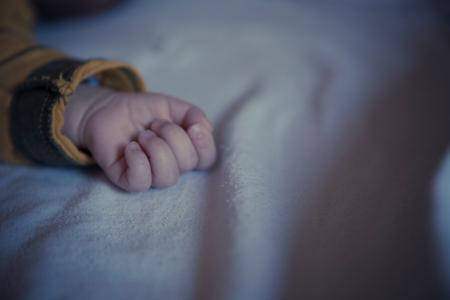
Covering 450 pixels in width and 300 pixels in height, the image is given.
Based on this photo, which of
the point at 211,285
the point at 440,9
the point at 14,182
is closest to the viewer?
the point at 211,285

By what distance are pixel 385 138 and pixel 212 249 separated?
0.91 feet

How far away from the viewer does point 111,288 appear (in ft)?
1.05

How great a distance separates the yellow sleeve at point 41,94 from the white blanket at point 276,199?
0.03 meters

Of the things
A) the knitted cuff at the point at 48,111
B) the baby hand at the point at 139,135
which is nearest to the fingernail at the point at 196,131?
the baby hand at the point at 139,135

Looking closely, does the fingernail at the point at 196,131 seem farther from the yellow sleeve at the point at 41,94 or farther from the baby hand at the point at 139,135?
the yellow sleeve at the point at 41,94

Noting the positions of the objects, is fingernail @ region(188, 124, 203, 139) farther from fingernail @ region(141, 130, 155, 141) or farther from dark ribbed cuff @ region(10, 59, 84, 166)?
dark ribbed cuff @ region(10, 59, 84, 166)

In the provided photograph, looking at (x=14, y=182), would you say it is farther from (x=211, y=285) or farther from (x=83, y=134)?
(x=211, y=285)

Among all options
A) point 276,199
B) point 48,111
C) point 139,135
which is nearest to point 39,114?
point 48,111

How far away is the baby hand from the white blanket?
0.08ft

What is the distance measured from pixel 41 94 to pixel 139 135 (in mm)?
153

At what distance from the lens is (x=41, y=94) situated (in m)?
0.46

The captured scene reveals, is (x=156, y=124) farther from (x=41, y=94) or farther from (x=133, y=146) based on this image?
(x=41, y=94)

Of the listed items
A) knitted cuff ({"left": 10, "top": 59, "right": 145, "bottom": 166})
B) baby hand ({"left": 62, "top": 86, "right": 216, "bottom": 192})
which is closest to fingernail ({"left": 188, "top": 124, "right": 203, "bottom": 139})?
baby hand ({"left": 62, "top": 86, "right": 216, "bottom": 192})

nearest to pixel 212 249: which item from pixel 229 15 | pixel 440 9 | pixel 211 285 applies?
pixel 211 285
